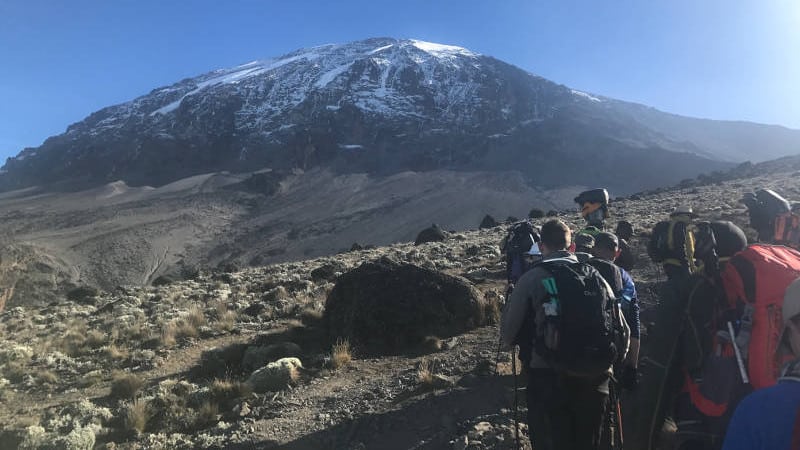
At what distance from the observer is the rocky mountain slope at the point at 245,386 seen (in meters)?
4.85

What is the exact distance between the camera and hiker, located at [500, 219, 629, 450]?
2.53m

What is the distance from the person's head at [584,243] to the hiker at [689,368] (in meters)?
1.57

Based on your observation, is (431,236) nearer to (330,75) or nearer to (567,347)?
(567,347)

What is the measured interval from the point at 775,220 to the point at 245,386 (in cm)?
582

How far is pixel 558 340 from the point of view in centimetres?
256

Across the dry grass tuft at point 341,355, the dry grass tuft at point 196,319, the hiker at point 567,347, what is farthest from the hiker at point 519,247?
the dry grass tuft at point 196,319

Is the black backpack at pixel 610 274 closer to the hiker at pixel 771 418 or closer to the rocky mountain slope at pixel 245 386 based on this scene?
the rocky mountain slope at pixel 245 386

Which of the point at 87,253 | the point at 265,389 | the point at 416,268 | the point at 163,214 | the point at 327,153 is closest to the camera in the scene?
the point at 265,389

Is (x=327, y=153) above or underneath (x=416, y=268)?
above

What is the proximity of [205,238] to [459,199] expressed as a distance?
41245 mm

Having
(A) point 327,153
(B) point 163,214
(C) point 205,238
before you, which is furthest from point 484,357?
(A) point 327,153

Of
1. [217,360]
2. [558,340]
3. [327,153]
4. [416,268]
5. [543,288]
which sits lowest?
[217,360]

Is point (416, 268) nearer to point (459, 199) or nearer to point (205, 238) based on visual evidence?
point (459, 199)

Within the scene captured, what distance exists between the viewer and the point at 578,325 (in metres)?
2.54
